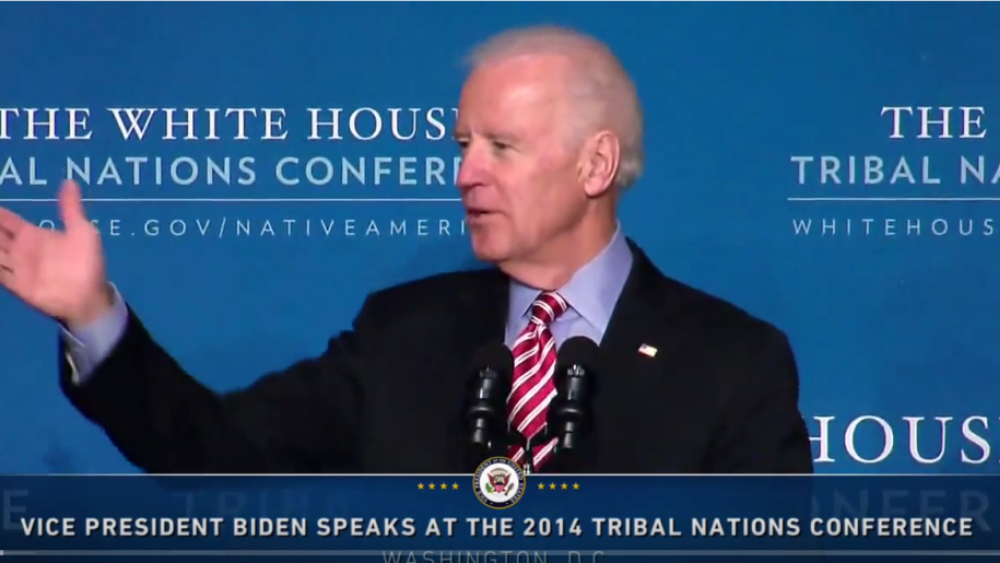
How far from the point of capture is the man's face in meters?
3.76

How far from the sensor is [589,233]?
12.6 feet

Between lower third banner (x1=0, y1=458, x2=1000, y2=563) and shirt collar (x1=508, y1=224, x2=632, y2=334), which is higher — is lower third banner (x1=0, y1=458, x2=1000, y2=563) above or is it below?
below

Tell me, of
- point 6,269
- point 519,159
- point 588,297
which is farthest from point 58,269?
point 588,297

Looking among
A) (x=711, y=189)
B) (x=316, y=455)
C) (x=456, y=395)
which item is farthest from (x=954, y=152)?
(x=316, y=455)

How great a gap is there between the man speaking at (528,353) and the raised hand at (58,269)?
34 mm

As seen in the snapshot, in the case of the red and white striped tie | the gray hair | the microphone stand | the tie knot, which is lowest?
the microphone stand

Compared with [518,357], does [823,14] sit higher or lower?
higher

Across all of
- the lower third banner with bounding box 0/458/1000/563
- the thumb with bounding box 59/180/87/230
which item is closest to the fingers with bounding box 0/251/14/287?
the thumb with bounding box 59/180/87/230

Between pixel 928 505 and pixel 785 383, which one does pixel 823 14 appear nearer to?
pixel 785 383

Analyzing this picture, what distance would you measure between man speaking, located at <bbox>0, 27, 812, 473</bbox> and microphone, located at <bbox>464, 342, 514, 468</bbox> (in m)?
0.11

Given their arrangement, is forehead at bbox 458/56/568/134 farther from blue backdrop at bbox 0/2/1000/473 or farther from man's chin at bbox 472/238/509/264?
man's chin at bbox 472/238/509/264

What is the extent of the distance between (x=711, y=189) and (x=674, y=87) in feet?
0.75

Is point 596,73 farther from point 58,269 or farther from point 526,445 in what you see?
point 58,269

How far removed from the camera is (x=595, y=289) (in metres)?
3.80
